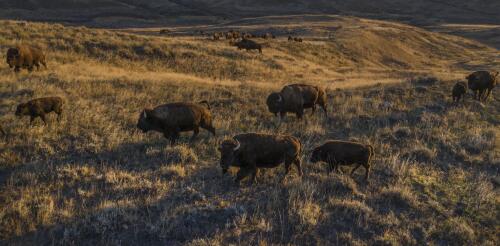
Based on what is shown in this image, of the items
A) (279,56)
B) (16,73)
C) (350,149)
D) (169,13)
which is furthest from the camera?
(169,13)

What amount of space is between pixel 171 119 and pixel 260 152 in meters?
3.72

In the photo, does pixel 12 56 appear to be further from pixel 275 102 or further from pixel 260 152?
pixel 260 152

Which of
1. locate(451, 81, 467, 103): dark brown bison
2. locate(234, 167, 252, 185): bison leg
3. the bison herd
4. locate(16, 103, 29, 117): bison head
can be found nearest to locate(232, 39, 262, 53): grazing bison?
locate(451, 81, 467, 103): dark brown bison

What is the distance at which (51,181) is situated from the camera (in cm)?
979

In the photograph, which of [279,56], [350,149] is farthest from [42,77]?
[279,56]

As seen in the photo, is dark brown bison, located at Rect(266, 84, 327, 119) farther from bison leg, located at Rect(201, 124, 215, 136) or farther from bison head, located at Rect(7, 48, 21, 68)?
bison head, located at Rect(7, 48, 21, 68)

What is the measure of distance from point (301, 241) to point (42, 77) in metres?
18.1

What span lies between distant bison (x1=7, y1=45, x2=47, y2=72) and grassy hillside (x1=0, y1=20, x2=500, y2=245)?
83cm

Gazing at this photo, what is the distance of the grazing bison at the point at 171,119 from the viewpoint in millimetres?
12570

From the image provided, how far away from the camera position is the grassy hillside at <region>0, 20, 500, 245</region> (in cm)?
830

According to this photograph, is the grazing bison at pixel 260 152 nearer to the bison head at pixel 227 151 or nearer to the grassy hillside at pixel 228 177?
the bison head at pixel 227 151

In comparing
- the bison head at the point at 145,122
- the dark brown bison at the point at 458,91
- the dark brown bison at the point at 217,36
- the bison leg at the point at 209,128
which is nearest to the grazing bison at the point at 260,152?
the bison leg at the point at 209,128

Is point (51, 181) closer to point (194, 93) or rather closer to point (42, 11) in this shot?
point (194, 93)

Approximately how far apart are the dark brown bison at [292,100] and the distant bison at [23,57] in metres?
14.5
